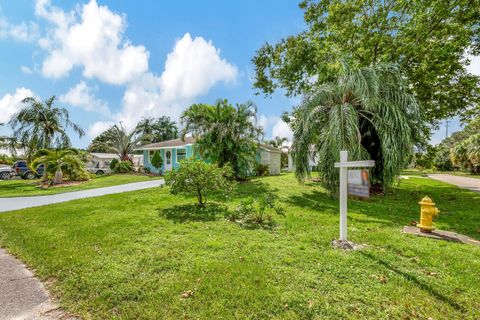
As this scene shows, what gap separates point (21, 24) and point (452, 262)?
15.2 metres

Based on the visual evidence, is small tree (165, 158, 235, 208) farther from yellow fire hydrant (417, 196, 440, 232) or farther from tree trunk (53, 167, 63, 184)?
tree trunk (53, 167, 63, 184)

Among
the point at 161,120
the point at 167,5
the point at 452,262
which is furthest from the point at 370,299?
the point at 161,120

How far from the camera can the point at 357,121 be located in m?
7.44

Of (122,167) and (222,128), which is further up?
(222,128)

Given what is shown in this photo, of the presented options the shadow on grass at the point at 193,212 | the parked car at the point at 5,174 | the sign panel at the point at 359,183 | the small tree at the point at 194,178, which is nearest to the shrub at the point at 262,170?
the shadow on grass at the point at 193,212

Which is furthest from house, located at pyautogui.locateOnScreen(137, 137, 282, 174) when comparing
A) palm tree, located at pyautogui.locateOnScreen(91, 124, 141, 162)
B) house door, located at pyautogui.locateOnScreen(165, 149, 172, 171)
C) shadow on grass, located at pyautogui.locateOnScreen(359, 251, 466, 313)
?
shadow on grass, located at pyautogui.locateOnScreen(359, 251, 466, 313)

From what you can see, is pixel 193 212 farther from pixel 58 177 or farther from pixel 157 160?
pixel 157 160

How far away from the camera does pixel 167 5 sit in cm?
1013

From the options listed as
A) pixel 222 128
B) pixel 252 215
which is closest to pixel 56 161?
pixel 222 128

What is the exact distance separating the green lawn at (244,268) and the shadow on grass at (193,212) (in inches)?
4.1

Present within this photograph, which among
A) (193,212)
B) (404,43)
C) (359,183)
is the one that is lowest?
(193,212)

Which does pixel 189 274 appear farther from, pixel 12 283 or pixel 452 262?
pixel 452 262

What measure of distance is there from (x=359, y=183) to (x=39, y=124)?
21.0m

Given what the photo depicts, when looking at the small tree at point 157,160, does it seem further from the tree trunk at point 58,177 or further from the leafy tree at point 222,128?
the leafy tree at point 222,128
